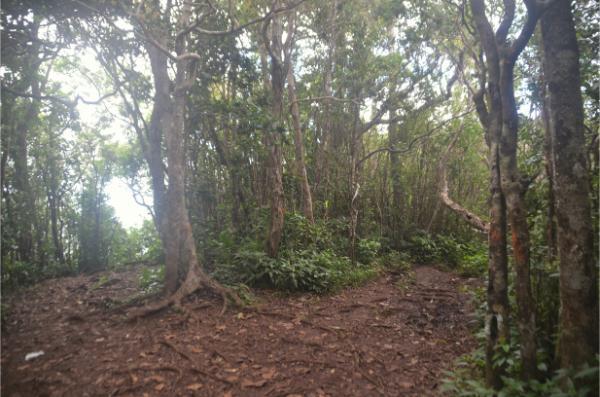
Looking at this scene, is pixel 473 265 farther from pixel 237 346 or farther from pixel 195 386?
pixel 195 386

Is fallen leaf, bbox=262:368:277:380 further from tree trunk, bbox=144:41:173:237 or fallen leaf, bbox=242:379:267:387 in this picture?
tree trunk, bbox=144:41:173:237

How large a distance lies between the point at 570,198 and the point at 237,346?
4265 mm

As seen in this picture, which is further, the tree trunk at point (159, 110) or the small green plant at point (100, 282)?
the small green plant at point (100, 282)

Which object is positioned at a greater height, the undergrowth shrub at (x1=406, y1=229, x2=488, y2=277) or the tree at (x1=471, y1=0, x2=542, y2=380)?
the tree at (x1=471, y1=0, x2=542, y2=380)

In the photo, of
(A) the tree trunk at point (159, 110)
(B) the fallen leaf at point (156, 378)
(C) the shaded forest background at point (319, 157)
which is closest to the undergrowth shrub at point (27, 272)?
(C) the shaded forest background at point (319, 157)

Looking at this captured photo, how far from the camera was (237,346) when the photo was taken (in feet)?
15.9

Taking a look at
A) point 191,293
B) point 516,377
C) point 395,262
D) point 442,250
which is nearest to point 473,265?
point 442,250

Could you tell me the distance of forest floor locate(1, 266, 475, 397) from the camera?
3871 mm

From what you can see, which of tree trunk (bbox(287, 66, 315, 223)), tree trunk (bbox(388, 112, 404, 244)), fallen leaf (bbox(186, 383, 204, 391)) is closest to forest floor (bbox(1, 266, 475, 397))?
fallen leaf (bbox(186, 383, 204, 391))

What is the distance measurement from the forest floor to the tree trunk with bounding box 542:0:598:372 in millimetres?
1697

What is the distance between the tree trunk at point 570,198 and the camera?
2.69 meters

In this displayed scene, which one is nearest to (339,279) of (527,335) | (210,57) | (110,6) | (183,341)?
(183,341)

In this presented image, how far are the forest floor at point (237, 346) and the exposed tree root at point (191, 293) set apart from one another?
136mm

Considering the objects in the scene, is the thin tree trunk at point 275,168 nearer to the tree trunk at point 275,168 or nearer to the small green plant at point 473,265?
the tree trunk at point 275,168
